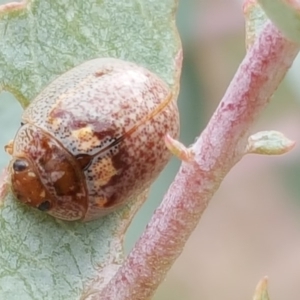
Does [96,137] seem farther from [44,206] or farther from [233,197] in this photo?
[233,197]

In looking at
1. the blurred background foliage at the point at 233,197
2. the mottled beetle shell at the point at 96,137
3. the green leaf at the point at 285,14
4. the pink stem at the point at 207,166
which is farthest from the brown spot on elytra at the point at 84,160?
the blurred background foliage at the point at 233,197

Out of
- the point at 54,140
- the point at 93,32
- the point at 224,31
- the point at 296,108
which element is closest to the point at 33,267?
the point at 54,140

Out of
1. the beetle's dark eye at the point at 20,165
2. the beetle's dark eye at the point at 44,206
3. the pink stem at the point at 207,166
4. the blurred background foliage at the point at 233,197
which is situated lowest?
the blurred background foliage at the point at 233,197

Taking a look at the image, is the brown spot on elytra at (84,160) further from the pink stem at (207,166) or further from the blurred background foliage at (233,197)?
the blurred background foliage at (233,197)

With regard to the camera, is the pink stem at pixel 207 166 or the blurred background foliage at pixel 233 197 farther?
the blurred background foliage at pixel 233 197

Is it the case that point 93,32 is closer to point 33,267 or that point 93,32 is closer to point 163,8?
point 163,8

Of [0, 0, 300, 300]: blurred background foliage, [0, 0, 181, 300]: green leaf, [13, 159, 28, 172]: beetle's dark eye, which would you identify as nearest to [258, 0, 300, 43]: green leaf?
[0, 0, 181, 300]: green leaf

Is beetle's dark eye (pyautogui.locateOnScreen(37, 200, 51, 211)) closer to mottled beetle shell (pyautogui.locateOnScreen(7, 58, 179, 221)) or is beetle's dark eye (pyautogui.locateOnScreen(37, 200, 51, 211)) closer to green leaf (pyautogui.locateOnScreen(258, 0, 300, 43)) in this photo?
mottled beetle shell (pyautogui.locateOnScreen(7, 58, 179, 221))
